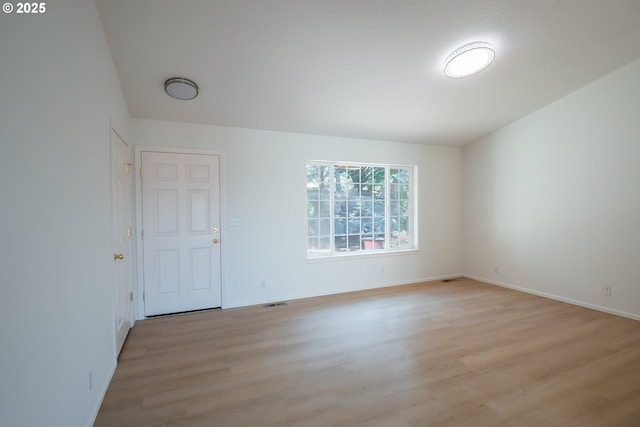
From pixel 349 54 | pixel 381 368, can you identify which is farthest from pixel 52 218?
pixel 349 54

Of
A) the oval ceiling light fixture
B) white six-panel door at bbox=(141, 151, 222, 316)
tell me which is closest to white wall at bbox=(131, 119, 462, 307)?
white six-panel door at bbox=(141, 151, 222, 316)

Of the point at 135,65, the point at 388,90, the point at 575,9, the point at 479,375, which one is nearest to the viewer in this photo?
the point at 479,375

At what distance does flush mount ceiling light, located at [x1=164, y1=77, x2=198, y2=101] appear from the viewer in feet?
9.45

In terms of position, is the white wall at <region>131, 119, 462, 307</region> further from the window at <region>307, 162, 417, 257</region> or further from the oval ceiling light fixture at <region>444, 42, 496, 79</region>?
the oval ceiling light fixture at <region>444, 42, 496, 79</region>

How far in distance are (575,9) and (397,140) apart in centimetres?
261

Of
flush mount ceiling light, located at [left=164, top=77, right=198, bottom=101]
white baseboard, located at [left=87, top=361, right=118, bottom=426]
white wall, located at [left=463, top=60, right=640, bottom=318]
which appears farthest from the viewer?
white wall, located at [left=463, top=60, right=640, bottom=318]

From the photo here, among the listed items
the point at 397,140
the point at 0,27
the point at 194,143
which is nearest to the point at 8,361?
the point at 0,27

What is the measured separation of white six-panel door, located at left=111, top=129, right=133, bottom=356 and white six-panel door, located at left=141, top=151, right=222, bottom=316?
0.25 m

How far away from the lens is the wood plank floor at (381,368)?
1.88 metres

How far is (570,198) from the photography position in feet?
13.0

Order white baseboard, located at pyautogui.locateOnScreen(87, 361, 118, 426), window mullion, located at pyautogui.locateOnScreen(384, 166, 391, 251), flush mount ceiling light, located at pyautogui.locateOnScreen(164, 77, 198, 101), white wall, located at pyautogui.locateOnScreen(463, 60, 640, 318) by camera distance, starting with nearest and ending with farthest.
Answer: white baseboard, located at pyautogui.locateOnScreen(87, 361, 118, 426) → flush mount ceiling light, located at pyautogui.locateOnScreen(164, 77, 198, 101) → white wall, located at pyautogui.locateOnScreen(463, 60, 640, 318) → window mullion, located at pyautogui.locateOnScreen(384, 166, 391, 251)

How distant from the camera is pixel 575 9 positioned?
2482mm

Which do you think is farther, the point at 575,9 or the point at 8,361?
the point at 575,9

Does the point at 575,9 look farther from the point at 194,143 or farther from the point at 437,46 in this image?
the point at 194,143
